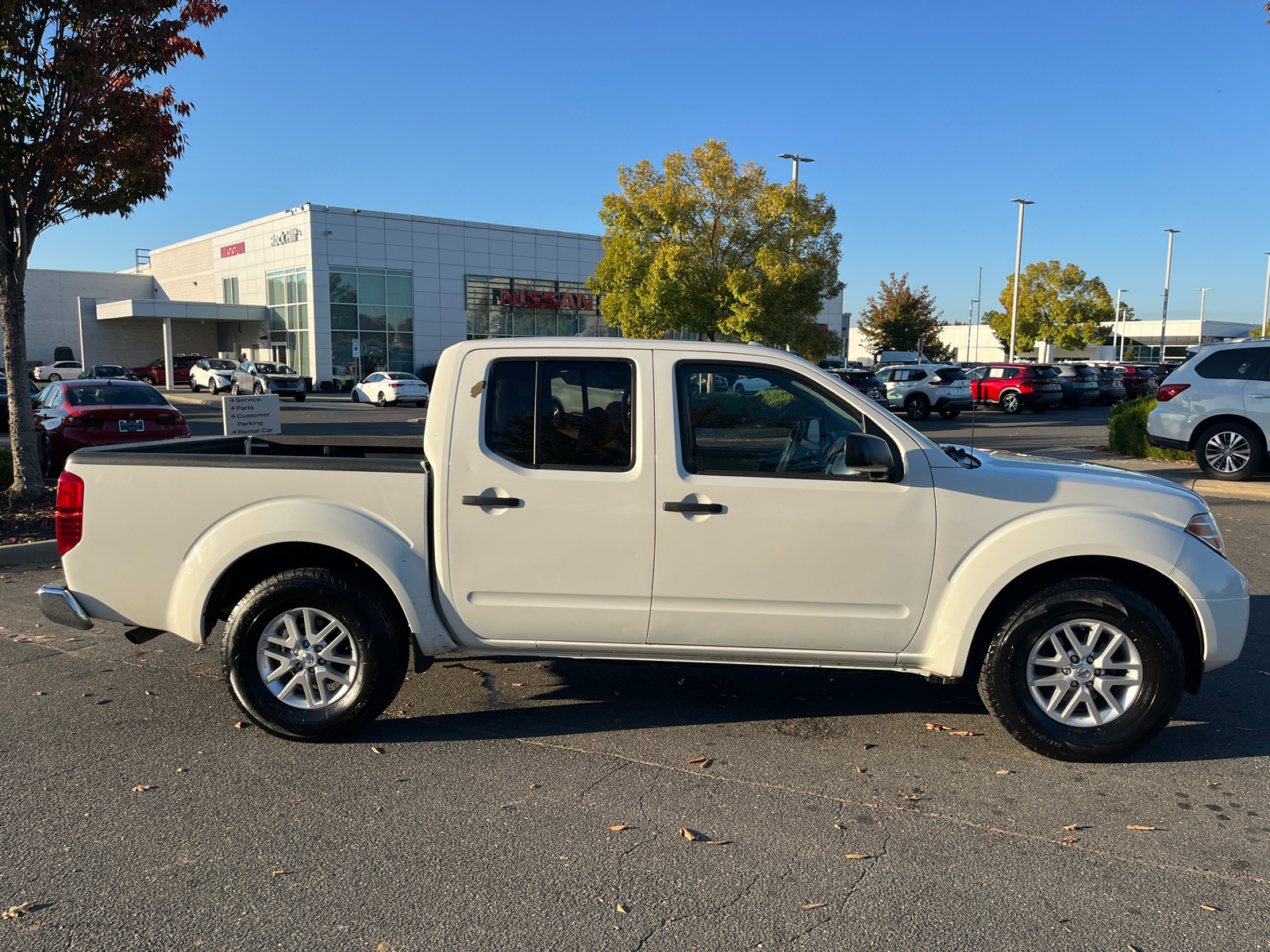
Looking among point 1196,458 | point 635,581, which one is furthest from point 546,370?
point 1196,458

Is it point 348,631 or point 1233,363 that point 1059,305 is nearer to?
point 1233,363

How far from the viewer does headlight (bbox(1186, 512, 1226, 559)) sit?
161 inches

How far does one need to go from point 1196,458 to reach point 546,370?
11949 millimetres

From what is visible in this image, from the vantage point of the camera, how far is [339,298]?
46438mm

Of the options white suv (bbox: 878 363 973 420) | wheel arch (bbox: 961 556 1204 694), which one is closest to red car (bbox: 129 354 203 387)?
white suv (bbox: 878 363 973 420)

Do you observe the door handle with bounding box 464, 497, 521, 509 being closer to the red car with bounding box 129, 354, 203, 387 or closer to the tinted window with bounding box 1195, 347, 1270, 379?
the tinted window with bounding box 1195, 347, 1270, 379

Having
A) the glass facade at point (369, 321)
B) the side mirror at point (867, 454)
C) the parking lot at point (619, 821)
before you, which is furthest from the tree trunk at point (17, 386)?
the glass facade at point (369, 321)

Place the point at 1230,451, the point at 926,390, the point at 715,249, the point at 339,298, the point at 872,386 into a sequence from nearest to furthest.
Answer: the point at 1230,451 < the point at 715,249 < the point at 926,390 < the point at 872,386 < the point at 339,298

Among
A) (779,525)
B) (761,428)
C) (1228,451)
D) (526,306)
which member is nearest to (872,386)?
(1228,451)

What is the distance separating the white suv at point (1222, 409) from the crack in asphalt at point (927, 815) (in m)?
11.0

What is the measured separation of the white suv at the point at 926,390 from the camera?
2877 cm

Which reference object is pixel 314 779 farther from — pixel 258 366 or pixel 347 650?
pixel 258 366

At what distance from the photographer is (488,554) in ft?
13.6

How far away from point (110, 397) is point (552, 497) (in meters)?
11.5
